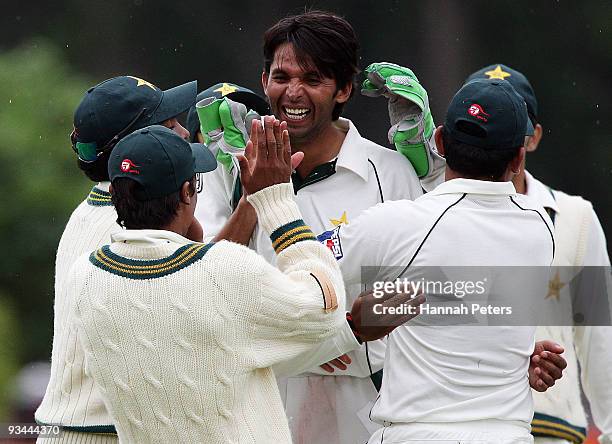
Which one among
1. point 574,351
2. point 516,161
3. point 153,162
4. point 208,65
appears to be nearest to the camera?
point 153,162

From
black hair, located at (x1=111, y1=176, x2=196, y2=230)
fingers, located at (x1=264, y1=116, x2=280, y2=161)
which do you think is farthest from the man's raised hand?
black hair, located at (x1=111, y1=176, x2=196, y2=230)

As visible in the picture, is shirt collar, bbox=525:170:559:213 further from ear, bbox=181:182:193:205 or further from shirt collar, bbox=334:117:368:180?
ear, bbox=181:182:193:205

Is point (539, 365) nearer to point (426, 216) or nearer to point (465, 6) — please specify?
point (426, 216)

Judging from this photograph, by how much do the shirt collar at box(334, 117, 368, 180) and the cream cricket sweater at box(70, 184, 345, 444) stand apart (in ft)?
3.43

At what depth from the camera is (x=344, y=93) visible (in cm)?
457

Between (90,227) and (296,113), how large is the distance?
2.88ft

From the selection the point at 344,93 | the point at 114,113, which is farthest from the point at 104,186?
the point at 344,93

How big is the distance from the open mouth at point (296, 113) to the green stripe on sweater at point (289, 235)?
0.91 m

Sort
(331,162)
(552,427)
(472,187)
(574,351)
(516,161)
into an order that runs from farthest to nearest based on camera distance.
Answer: (574,351) < (552,427) < (331,162) < (516,161) < (472,187)

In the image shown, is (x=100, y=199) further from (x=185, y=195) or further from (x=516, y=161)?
(x=516, y=161)

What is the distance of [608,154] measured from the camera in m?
14.2

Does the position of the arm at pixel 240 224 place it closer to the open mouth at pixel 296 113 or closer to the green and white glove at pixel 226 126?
the green and white glove at pixel 226 126

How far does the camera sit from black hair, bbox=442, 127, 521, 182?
3793 mm

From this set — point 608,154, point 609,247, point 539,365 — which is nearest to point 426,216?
point 539,365
